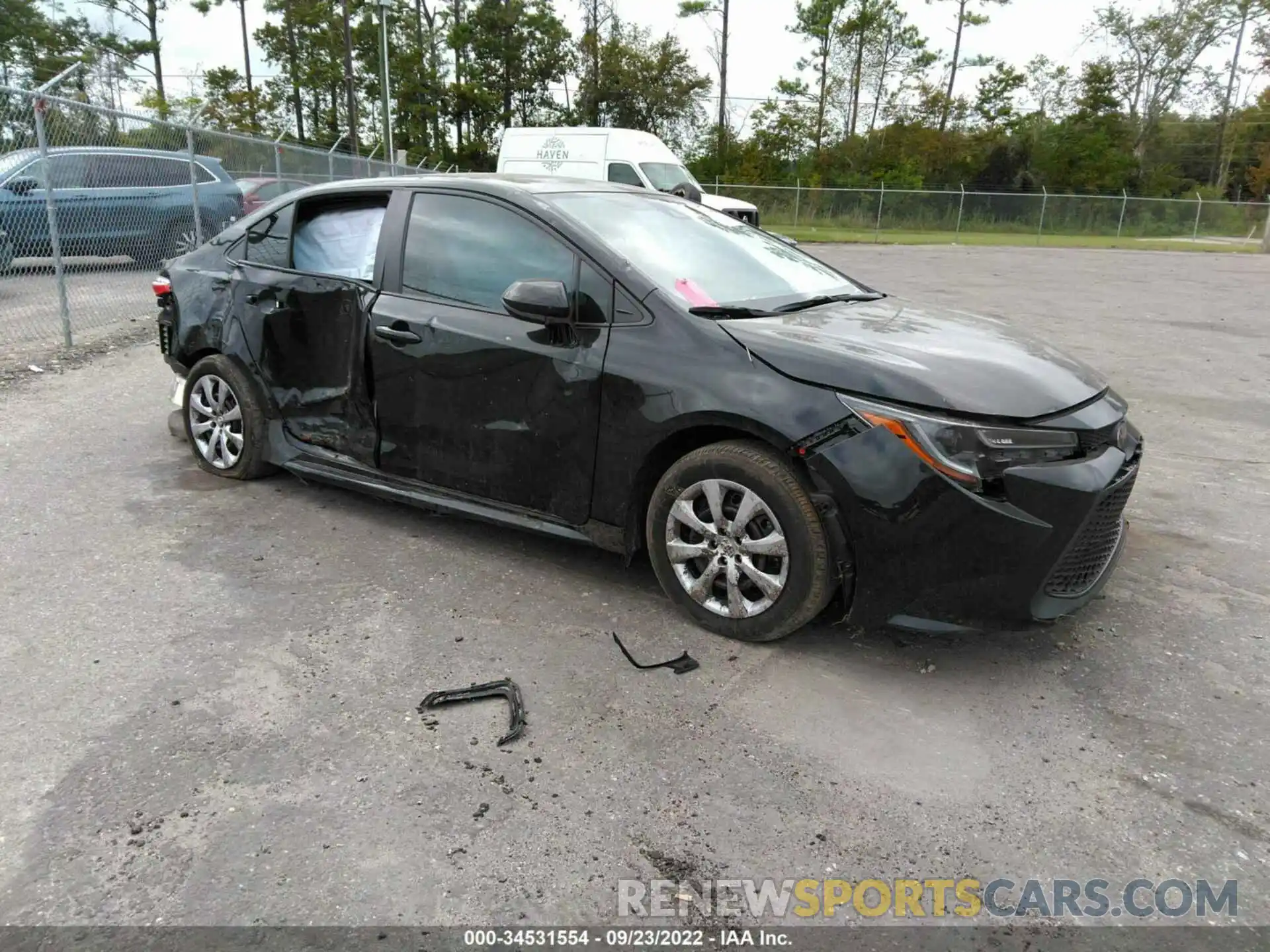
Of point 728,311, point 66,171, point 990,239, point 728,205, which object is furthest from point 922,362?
point 990,239

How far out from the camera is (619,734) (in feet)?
9.39

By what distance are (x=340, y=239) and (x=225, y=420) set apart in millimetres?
1227

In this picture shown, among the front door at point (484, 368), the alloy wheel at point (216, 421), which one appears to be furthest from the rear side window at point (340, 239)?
the alloy wheel at point (216, 421)

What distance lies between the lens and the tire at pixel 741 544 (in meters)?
3.14

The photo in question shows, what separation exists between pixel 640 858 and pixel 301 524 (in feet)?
9.31

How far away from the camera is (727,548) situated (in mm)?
3344

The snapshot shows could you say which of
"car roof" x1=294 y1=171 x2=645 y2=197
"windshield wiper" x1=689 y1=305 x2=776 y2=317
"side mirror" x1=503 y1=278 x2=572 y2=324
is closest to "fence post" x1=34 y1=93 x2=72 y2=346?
"car roof" x1=294 y1=171 x2=645 y2=197

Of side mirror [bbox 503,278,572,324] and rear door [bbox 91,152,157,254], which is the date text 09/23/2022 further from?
rear door [bbox 91,152,157,254]

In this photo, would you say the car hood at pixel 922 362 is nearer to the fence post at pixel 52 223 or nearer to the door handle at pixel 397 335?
the door handle at pixel 397 335

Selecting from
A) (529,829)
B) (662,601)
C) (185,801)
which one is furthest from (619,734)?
(185,801)

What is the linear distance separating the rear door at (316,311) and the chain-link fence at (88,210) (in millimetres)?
4068

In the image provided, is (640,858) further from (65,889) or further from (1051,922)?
(65,889)

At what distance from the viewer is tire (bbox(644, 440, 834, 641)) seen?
314cm

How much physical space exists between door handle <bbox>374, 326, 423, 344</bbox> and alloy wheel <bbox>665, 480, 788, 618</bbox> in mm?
1418
